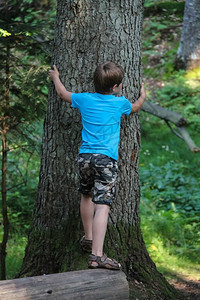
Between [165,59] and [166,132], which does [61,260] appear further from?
[165,59]

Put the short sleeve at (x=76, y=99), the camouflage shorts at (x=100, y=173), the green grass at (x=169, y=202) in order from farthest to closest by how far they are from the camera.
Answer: the green grass at (x=169, y=202) → the short sleeve at (x=76, y=99) → the camouflage shorts at (x=100, y=173)

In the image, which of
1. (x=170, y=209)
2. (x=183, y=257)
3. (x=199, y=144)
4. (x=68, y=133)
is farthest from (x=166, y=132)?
(x=68, y=133)

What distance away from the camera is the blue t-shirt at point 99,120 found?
4.04 m

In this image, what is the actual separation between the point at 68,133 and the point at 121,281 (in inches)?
61.7

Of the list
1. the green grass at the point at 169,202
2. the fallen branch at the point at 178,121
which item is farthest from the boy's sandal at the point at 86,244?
the fallen branch at the point at 178,121

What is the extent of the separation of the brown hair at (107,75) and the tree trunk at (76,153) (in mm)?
325

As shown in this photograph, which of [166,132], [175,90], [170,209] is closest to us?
[170,209]

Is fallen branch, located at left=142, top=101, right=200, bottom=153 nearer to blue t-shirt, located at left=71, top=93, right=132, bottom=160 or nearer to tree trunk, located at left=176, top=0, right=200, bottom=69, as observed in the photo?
blue t-shirt, located at left=71, top=93, right=132, bottom=160

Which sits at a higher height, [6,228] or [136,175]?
[136,175]

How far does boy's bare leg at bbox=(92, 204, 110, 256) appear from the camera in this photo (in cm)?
391

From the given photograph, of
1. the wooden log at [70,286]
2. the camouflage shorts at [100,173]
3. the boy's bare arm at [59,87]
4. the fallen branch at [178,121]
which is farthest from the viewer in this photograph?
the fallen branch at [178,121]

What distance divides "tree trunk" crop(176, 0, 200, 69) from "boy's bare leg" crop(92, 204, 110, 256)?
1052 cm

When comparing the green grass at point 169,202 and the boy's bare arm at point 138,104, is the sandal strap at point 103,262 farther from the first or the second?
the green grass at point 169,202

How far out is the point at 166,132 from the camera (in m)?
11.3
